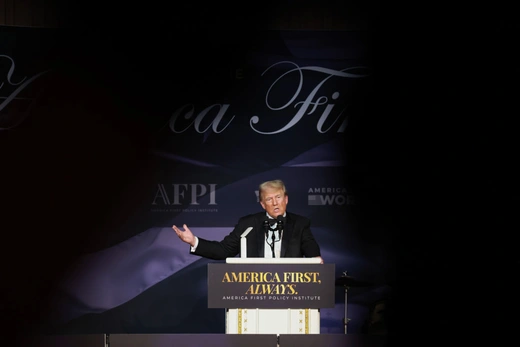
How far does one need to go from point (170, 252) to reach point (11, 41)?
236 centimetres

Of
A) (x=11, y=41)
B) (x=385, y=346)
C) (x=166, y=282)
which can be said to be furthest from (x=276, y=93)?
(x=385, y=346)

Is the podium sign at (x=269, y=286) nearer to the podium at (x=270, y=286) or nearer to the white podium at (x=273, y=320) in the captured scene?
the podium at (x=270, y=286)

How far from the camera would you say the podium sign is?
113 inches

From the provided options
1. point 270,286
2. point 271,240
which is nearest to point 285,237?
point 271,240

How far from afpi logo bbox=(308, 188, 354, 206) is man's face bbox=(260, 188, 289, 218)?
1091 millimetres

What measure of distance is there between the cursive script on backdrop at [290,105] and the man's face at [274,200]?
1196mm

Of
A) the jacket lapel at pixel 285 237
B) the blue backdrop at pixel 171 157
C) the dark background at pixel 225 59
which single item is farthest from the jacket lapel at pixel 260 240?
the dark background at pixel 225 59

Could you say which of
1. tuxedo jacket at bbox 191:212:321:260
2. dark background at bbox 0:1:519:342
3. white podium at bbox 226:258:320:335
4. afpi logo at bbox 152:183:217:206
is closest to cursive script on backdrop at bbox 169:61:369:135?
dark background at bbox 0:1:519:342

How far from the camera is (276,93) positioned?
5832 millimetres

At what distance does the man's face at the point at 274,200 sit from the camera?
4.74 meters

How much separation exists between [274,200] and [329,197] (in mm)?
1204

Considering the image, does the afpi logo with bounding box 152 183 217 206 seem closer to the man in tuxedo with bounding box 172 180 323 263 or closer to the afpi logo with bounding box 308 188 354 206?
the afpi logo with bounding box 308 188 354 206

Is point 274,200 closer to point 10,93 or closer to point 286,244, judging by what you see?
point 286,244

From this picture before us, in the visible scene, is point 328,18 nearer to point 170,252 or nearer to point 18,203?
point 170,252
